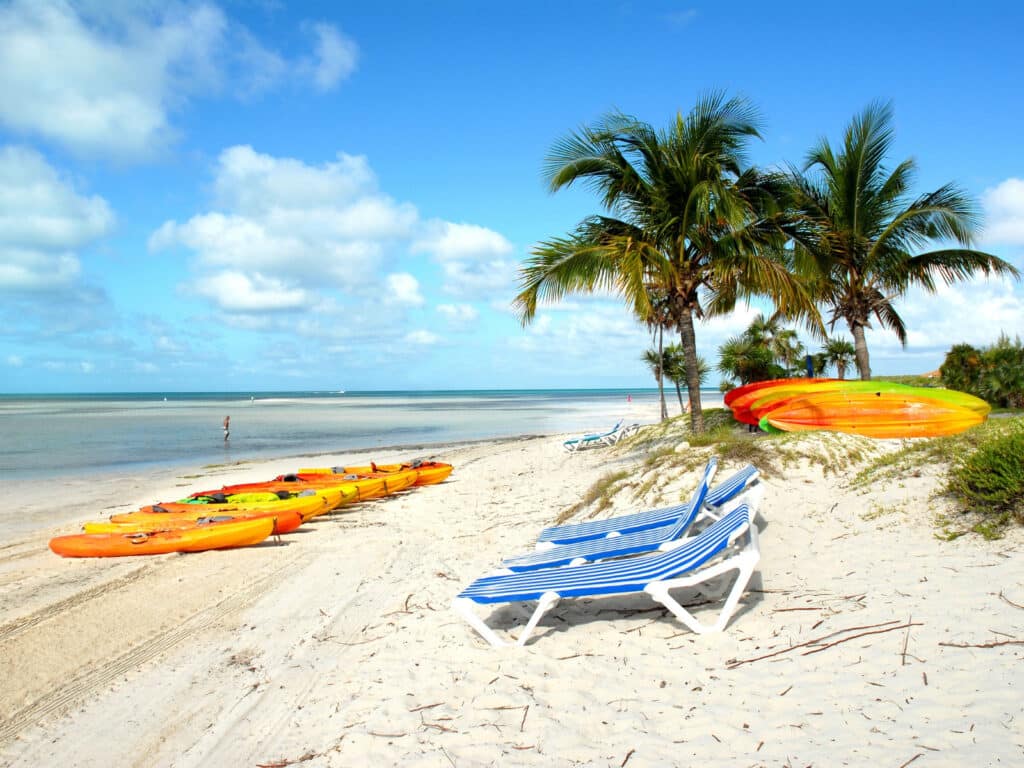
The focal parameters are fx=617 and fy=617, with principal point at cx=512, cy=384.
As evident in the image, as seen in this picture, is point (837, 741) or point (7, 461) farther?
point (7, 461)

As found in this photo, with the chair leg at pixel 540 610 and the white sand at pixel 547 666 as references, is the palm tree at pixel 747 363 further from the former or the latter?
the chair leg at pixel 540 610

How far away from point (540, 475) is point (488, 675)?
10963 millimetres

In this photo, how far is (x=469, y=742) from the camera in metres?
3.31

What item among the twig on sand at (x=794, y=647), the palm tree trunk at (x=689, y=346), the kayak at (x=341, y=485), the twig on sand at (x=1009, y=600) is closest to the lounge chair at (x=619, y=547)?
the twig on sand at (x=794, y=647)

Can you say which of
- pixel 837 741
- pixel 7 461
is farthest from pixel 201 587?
pixel 7 461

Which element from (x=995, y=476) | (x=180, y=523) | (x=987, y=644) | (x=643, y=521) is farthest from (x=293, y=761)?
(x=180, y=523)

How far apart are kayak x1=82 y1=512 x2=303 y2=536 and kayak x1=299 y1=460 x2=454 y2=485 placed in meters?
4.50

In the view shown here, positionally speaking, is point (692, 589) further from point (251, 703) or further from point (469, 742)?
point (251, 703)

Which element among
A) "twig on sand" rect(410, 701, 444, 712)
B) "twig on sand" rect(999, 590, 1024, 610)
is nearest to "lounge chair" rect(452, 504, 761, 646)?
"twig on sand" rect(410, 701, 444, 712)

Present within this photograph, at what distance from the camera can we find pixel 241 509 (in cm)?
1068

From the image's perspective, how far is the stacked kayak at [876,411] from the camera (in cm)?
1030

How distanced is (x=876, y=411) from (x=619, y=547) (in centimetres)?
725

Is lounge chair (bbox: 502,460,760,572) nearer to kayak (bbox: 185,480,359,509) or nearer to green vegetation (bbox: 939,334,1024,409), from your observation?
kayak (bbox: 185,480,359,509)

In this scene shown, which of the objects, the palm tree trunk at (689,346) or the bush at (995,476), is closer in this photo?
the bush at (995,476)
